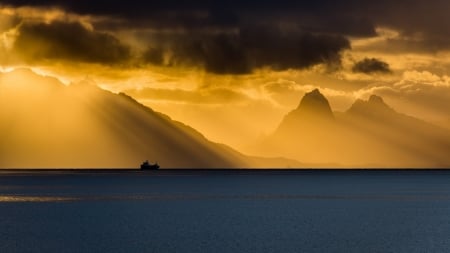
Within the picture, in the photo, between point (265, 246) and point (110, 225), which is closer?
point (265, 246)

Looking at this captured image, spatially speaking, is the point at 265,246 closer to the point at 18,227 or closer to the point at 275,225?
the point at 275,225

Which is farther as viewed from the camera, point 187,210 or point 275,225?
point 187,210

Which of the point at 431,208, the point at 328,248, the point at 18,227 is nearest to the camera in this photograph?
the point at 328,248

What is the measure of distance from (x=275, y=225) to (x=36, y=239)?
29.4 metres

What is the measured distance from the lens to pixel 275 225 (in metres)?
107

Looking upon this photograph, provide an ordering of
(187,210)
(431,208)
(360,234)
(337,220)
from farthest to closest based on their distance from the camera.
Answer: (431,208) < (187,210) < (337,220) < (360,234)

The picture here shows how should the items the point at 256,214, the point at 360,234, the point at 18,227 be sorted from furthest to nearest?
the point at 256,214, the point at 18,227, the point at 360,234

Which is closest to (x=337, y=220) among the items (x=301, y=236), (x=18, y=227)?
(x=301, y=236)

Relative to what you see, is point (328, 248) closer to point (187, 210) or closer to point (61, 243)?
point (61, 243)

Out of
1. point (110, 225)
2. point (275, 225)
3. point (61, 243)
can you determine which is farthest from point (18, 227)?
point (275, 225)

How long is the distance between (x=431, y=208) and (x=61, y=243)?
249ft

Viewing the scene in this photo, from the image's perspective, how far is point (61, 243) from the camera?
3529 inches

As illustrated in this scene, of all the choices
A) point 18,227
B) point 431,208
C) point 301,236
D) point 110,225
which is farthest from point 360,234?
point 431,208

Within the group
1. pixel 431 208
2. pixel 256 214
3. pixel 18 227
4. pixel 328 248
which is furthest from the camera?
pixel 431 208
